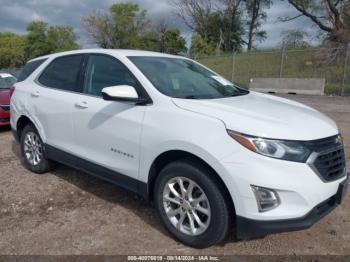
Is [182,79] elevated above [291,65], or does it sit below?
below

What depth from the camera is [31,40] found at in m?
68.1

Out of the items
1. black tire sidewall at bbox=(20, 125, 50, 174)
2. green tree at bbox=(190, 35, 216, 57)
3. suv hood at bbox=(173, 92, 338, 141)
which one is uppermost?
green tree at bbox=(190, 35, 216, 57)

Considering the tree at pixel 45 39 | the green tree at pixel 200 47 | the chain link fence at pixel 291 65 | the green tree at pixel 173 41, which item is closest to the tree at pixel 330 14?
the chain link fence at pixel 291 65

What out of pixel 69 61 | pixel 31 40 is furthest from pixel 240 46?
pixel 69 61

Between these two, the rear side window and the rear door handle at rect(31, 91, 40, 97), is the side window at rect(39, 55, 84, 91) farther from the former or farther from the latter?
the rear side window

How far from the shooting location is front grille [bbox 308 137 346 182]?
2.54m

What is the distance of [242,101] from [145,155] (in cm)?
108

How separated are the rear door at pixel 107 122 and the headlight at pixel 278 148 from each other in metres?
1.08

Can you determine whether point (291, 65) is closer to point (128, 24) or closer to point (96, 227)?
point (96, 227)

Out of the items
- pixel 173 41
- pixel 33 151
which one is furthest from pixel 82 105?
pixel 173 41

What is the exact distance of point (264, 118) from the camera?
269 centimetres

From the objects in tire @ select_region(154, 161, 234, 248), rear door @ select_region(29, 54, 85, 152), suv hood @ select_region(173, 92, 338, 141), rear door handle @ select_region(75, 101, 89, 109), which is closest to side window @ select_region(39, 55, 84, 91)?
rear door @ select_region(29, 54, 85, 152)

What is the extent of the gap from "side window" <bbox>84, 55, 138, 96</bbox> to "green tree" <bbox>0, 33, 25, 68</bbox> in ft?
232

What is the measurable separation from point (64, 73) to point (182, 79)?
1670mm
